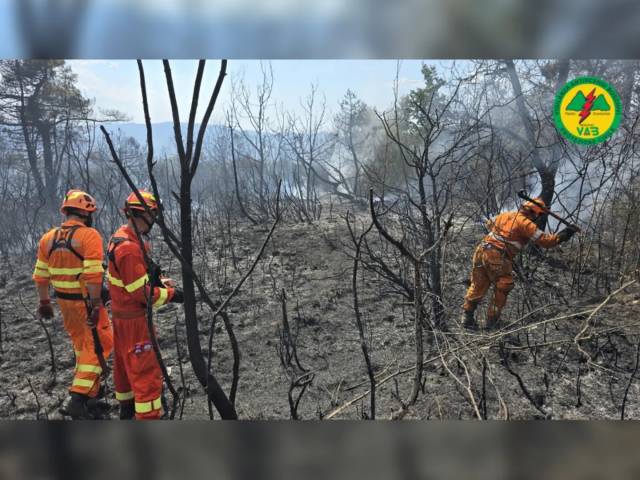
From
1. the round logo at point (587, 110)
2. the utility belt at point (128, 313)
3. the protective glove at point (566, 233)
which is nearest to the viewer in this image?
the round logo at point (587, 110)

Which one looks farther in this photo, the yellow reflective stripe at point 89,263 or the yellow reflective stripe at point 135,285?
the yellow reflective stripe at point 89,263

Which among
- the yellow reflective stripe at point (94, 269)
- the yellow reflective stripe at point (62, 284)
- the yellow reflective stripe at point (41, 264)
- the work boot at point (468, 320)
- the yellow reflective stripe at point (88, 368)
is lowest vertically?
the yellow reflective stripe at point (88, 368)

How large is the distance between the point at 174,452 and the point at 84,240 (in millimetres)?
1133

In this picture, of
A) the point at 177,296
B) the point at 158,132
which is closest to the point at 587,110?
the point at 158,132

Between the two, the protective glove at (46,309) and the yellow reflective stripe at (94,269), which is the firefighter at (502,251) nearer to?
the yellow reflective stripe at (94,269)

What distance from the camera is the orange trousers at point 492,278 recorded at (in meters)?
2.02

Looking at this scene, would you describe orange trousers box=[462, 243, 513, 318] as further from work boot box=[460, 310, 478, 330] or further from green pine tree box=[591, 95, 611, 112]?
green pine tree box=[591, 95, 611, 112]

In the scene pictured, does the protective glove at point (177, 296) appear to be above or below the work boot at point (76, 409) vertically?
above

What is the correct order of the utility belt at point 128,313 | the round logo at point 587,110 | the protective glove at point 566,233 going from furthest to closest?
the utility belt at point 128,313, the protective glove at point 566,233, the round logo at point 587,110

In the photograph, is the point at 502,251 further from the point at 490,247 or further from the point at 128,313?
the point at 128,313

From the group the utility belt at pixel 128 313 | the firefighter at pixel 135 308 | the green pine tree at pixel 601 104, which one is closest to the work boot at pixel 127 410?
the firefighter at pixel 135 308

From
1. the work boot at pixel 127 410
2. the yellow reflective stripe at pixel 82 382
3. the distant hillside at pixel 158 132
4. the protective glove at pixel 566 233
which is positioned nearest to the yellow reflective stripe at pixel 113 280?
the yellow reflective stripe at pixel 82 382

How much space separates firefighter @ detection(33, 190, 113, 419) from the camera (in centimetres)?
203
